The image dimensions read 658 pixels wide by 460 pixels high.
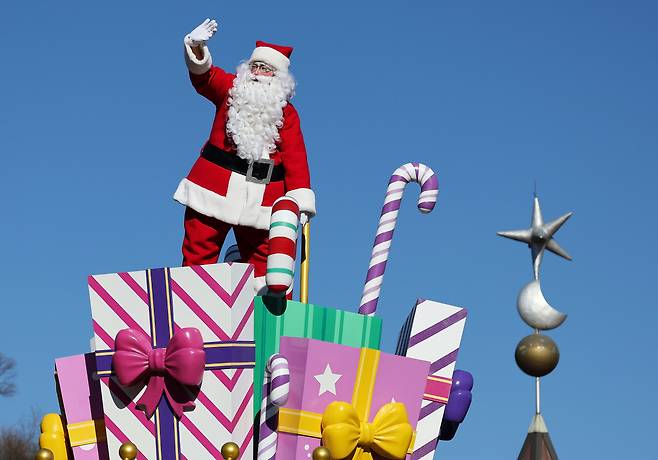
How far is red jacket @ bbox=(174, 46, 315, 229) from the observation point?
13.1 metres

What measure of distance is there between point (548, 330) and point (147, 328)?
11.5 feet

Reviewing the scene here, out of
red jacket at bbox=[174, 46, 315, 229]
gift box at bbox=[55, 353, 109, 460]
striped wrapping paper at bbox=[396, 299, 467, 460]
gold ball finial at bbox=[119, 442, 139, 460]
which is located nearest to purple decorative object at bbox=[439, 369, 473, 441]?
striped wrapping paper at bbox=[396, 299, 467, 460]

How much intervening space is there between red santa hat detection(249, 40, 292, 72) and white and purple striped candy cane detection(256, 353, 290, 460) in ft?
10.9

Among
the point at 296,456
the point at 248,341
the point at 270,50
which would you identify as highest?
the point at 270,50

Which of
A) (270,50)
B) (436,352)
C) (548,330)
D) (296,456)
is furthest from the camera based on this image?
(270,50)

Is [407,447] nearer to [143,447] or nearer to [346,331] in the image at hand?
[346,331]

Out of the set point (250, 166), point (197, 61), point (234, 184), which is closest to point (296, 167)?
point (250, 166)

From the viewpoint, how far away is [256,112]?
13375mm

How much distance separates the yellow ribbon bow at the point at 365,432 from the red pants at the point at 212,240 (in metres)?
2.04

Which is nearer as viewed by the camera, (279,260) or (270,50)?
(279,260)

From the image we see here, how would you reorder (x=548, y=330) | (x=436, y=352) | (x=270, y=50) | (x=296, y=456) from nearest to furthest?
(x=548, y=330)
(x=296, y=456)
(x=436, y=352)
(x=270, y=50)

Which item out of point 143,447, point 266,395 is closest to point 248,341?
point 266,395

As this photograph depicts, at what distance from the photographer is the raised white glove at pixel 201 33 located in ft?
43.5

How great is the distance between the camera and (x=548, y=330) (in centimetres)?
1005
